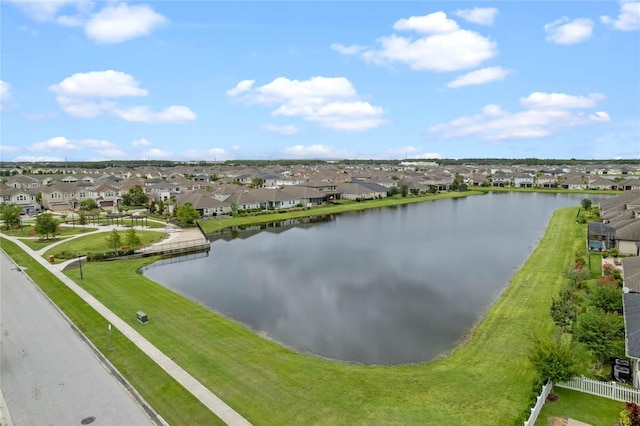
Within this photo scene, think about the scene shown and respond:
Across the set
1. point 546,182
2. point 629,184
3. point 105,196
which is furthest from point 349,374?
point 546,182

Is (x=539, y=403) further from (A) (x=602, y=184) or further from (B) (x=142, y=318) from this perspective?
(A) (x=602, y=184)

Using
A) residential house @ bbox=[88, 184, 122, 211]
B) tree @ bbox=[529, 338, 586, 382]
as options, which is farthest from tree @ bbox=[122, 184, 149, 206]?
tree @ bbox=[529, 338, 586, 382]

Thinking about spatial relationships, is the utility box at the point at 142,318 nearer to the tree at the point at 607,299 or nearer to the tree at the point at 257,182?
the tree at the point at 607,299

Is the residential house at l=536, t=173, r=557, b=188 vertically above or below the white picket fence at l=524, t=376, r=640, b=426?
above

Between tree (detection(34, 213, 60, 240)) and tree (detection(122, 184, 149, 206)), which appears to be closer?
tree (detection(34, 213, 60, 240))

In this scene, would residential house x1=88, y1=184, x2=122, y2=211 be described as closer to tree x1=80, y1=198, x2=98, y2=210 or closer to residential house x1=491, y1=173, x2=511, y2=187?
tree x1=80, y1=198, x2=98, y2=210

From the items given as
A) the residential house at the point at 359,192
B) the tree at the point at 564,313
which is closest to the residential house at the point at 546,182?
the residential house at the point at 359,192
